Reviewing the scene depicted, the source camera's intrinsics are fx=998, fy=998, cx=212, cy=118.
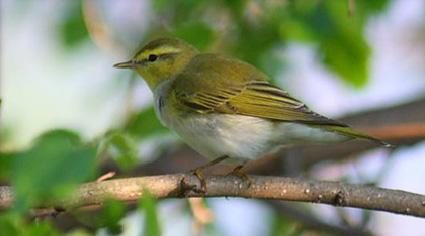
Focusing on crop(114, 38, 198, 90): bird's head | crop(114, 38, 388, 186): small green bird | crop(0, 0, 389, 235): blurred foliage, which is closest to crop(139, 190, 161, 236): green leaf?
crop(0, 0, 389, 235): blurred foliage

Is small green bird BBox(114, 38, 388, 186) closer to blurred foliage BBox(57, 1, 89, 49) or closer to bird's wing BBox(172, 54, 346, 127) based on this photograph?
bird's wing BBox(172, 54, 346, 127)

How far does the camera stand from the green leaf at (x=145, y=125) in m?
4.29

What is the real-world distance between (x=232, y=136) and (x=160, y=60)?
847 millimetres

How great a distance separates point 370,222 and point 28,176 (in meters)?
3.19

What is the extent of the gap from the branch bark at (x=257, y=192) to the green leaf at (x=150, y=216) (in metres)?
0.66

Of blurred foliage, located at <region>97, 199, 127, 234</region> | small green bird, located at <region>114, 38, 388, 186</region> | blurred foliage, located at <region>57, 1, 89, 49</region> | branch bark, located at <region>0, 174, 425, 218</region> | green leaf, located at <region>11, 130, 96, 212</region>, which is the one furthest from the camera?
blurred foliage, located at <region>57, 1, 89, 49</region>

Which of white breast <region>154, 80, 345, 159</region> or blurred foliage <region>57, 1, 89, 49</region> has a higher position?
blurred foliage <region>57, 1, 89, 49</region>

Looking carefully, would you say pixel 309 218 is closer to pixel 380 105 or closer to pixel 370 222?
pixel 370 222

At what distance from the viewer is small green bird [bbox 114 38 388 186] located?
372cm

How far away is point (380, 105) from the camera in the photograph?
6.00 meters

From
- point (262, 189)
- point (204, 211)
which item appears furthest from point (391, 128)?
point (262, 189)

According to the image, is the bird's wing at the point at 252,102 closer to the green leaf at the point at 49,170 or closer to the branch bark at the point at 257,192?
the branch bark at the point at 257,192

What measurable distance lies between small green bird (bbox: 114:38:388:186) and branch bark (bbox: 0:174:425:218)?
0.67 feet

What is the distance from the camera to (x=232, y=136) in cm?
383
